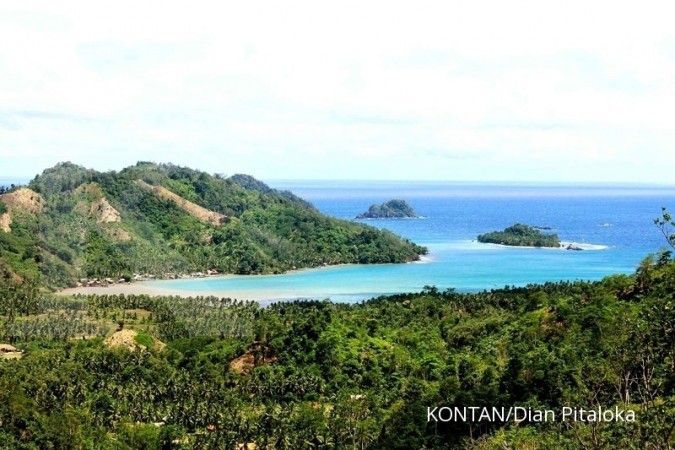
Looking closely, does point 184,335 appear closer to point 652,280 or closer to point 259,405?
point 259,405

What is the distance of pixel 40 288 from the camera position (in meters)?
186

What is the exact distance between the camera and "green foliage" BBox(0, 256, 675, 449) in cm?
6144

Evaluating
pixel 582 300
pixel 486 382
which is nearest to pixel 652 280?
pixel 582 300

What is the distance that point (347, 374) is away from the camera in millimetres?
96875

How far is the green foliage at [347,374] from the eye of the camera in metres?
61.4

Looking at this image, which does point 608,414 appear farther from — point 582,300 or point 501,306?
point 501,306

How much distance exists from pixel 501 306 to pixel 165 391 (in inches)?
2395

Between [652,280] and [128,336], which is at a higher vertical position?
[652,280]

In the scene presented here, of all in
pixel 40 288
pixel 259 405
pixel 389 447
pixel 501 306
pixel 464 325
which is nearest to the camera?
pixel 389 447

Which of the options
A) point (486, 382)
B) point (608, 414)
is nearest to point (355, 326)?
point (486, 382)

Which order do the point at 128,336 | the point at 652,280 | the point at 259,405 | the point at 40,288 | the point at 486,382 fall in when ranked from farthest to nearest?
the point at 40,288, the point at 128,336, the point at 259,405, the point at 652,280, the point at 486,382

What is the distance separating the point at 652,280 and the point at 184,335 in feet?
261

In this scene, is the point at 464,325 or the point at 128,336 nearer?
the point at 464,325

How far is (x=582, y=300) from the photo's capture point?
8606 centimetres
